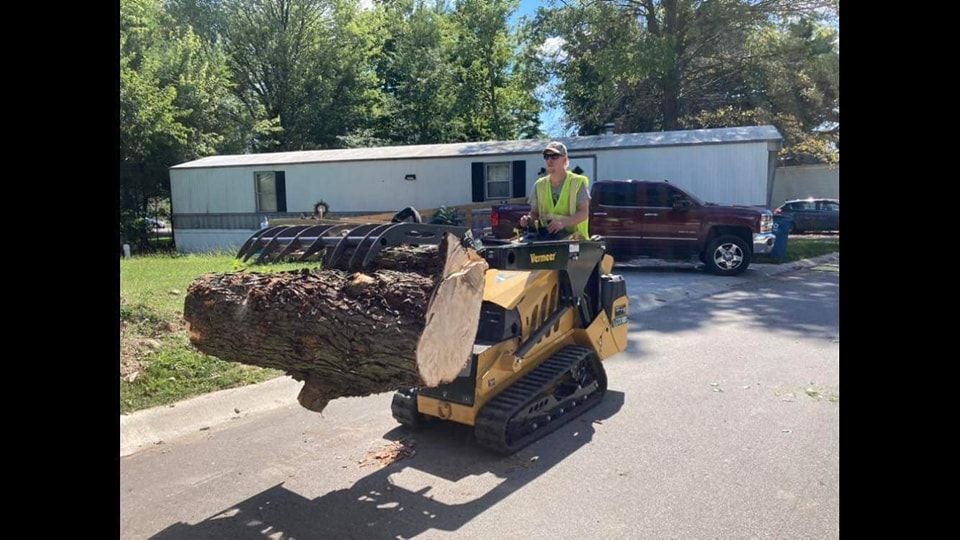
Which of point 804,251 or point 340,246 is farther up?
point 340,246

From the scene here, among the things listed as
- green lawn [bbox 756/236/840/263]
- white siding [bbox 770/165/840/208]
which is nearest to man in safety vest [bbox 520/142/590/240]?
green lawn [bbox 756/236/840/263]

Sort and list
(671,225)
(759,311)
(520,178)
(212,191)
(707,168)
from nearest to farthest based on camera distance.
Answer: (759,311) → (671,225) → (707,168) → (520,178) → (212,191)

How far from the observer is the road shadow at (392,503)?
3523 mm

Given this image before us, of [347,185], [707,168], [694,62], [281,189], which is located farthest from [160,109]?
[694,62]

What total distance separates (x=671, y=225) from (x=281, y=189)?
1252 centimetres

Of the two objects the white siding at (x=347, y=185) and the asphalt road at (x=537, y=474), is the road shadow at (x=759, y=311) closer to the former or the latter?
the asphalt road at (x=537, y=474)

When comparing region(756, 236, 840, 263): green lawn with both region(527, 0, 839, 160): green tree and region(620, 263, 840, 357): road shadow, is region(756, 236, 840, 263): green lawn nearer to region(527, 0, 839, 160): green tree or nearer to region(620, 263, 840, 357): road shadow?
region(620, 263, 840, 357): road shadow

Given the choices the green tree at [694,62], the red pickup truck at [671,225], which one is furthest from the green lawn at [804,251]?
the green tree at [694,62]

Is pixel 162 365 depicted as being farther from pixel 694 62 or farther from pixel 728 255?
pixel 694 62

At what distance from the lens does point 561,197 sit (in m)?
5.22
